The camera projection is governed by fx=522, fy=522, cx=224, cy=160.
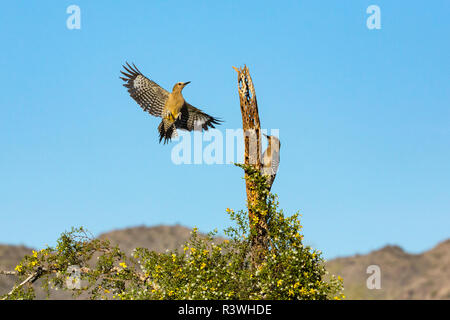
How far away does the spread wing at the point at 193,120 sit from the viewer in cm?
1519

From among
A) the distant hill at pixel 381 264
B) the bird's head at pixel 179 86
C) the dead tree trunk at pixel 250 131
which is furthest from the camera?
the distant hill at pixel 381 264

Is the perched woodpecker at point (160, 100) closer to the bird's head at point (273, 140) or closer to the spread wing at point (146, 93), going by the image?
the spread wing at point (146, 93)

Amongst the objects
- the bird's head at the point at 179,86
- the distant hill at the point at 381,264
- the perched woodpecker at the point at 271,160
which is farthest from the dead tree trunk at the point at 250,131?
the distant hill at the point at 381,264

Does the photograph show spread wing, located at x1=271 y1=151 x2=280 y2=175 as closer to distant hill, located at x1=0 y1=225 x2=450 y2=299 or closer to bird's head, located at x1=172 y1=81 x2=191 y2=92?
bird's head, located at x1=172 y1=81 x2=191 y2=92

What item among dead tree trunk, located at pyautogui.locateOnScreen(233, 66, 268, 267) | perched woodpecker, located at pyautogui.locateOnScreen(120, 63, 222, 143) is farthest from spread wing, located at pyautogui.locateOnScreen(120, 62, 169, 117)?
dead tree trunk, located at pyautogui.locateOnScreen(233, 66, 268, 267)

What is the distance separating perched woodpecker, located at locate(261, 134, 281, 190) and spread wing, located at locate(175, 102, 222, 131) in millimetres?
2356

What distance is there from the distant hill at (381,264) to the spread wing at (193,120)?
2681 cm

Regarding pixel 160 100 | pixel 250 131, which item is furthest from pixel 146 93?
pixel 250 131

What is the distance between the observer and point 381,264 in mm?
46219

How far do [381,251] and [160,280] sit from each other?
3849 cm

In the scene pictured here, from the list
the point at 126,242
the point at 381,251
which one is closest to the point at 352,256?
the point at 381,251

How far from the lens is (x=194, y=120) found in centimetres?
1538

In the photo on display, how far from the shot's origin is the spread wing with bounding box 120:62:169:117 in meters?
14.8
